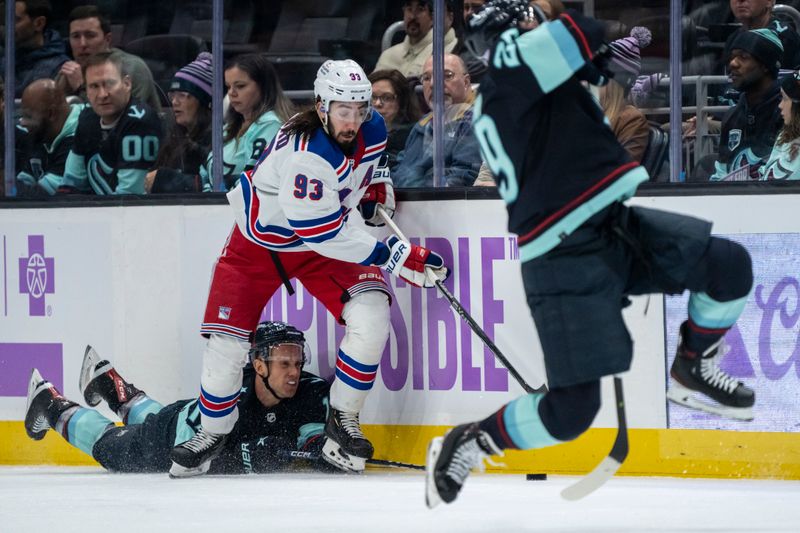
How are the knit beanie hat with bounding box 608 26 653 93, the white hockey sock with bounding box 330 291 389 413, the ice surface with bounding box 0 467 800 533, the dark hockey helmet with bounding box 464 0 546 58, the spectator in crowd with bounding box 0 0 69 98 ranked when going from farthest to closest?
the spectator in crowd with bounding box 0 0 69 98
the white hockey sock with bounding box 330 291 389 413
the knit beanie hat with bounding box 608 26 653 93
the ice surface with bounding box 0 467 800 533
the dark hockey helmet with bounding box 464 0 546 58

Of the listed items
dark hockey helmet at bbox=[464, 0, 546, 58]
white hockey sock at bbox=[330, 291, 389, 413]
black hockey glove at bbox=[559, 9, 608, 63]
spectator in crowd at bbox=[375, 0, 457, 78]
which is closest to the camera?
black hockey glove at bbox=[559, 9, 608, 63]

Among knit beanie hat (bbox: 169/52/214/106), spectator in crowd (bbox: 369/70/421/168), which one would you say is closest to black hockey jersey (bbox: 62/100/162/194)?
knit beanie hat (bbox: 169/52/214/106)

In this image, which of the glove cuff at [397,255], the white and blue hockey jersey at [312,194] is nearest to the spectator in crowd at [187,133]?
the white and blue hockey jersey at [312,194]

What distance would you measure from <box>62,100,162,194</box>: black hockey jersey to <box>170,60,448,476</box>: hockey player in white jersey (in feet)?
1.86

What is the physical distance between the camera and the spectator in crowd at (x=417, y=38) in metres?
4.30

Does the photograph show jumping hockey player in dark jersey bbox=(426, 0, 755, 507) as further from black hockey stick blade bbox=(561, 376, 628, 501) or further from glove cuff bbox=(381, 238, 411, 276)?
glove cuff bbox=(381, 238, 411, 276)

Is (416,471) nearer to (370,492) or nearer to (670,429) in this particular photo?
(370,492)

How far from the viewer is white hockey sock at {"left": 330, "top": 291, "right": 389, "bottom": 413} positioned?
420cm

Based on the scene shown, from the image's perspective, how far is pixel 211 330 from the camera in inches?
169

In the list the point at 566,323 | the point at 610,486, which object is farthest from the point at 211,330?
the point at 566,323

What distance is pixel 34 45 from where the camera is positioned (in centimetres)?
481

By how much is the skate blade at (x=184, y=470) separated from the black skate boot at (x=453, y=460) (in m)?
1.54

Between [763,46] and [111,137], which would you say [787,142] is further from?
[111,137]

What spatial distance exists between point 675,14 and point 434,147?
88 centimetres
